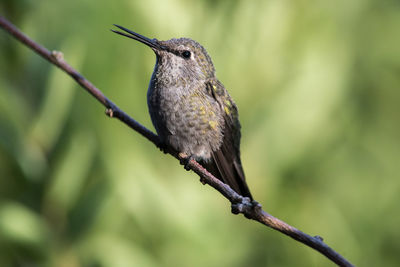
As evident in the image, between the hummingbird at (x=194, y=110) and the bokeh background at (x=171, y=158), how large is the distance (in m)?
0.09

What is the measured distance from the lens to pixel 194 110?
2.11 metres

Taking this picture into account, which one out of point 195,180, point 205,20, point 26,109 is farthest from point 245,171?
point 26,109

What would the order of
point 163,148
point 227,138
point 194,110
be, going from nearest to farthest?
point 163,148
point 194,110
point 227,138

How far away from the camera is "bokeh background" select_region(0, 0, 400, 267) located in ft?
6.43

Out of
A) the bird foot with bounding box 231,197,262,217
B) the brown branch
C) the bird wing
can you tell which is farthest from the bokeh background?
the bird foot with bounding box 231,197,262,217

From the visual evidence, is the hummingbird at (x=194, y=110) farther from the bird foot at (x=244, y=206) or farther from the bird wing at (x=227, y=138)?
the bird foot at (x=244, y=206)

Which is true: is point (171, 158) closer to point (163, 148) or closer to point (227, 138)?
point (163, 148)

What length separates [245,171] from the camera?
2.16 m

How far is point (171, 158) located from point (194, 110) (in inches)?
9.5

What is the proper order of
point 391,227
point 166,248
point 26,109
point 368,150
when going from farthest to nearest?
1. point 368,150
2. point 391,227
3. point 26,109
4. point 166,248

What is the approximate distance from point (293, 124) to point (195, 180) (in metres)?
0.55

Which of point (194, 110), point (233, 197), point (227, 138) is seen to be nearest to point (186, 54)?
point (194, 110)

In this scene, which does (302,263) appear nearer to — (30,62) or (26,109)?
(26,109)

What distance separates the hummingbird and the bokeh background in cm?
9
